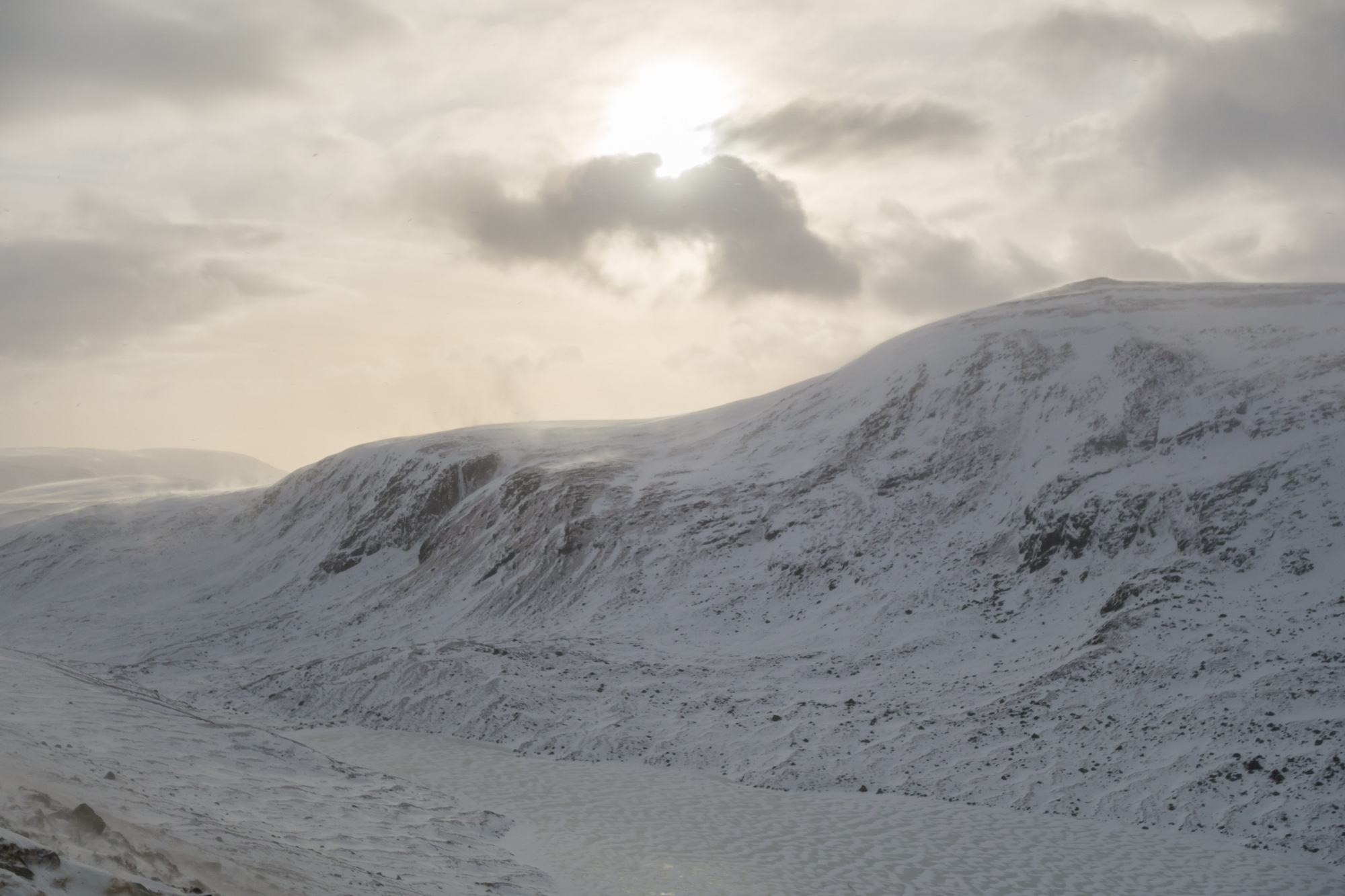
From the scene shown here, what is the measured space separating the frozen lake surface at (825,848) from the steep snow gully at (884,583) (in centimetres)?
132

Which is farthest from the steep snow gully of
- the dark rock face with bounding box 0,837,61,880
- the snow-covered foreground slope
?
the dark rock face with bounding box 0,837,61,880

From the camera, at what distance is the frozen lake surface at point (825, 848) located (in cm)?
1589

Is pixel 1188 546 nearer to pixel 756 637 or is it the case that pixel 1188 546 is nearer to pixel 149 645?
pixel 756 637

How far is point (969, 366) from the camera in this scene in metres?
51.8

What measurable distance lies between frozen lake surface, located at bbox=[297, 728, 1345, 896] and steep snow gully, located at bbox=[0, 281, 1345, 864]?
132cm

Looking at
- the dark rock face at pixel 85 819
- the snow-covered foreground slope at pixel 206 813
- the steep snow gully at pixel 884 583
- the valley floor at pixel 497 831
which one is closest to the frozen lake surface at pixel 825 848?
the valley floor at pixel 497 831

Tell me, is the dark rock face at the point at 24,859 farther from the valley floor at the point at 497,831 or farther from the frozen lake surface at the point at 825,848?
the frozen lake surface at the point at 825,848

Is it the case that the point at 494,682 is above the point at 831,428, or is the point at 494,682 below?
below

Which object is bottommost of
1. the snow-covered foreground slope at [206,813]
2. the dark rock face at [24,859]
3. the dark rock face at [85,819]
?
the snow-covered foreground slope at [206,813]

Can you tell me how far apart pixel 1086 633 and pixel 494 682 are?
19008mm

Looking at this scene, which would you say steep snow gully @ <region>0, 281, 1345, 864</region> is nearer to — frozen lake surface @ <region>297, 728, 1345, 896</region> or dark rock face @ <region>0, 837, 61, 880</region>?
frozen lake surface @ <region>297, 728, 1345, 896</region>

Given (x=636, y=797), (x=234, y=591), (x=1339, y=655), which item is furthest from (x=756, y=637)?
(x=234, y=591)

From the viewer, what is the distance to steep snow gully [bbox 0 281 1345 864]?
23484mm

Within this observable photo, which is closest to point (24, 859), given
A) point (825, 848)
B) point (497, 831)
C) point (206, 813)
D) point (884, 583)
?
point (206, 813)
